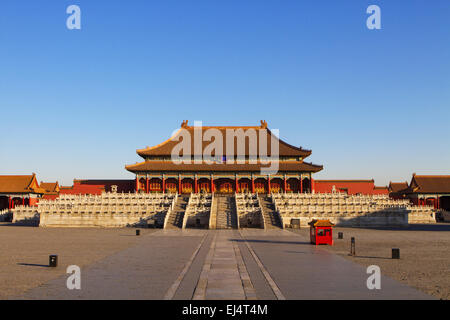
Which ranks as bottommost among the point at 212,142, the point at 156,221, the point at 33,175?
the point at 156,221

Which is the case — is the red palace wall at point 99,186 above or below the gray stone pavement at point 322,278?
above

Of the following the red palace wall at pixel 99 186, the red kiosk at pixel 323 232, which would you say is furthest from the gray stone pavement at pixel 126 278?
the red palace wall at pixel 99 186

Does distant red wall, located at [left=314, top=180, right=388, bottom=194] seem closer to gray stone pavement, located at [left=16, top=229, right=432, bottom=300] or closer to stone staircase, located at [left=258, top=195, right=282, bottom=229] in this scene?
stone staircase, located at [left=258, top=195, right=282, bottom=229]

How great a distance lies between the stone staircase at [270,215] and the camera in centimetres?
4078

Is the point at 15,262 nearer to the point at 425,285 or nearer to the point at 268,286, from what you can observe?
the point at 268,286

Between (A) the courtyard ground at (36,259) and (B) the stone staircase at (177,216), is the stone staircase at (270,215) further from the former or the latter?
(A) the courtyard ground at (36,259)

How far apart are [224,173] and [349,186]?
75.5 feet

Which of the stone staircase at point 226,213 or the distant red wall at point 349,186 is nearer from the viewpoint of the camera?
the stone staircase at point 226,213

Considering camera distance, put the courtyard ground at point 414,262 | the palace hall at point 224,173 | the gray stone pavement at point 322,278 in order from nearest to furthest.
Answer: the gray stone pavement at point 322,278 < the courtyard ground at point 414,262 < the palace hall at point 224,173

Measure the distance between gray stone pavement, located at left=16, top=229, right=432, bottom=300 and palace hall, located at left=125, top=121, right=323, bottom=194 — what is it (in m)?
43.4

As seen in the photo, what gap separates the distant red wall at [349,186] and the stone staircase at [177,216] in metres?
30.1
